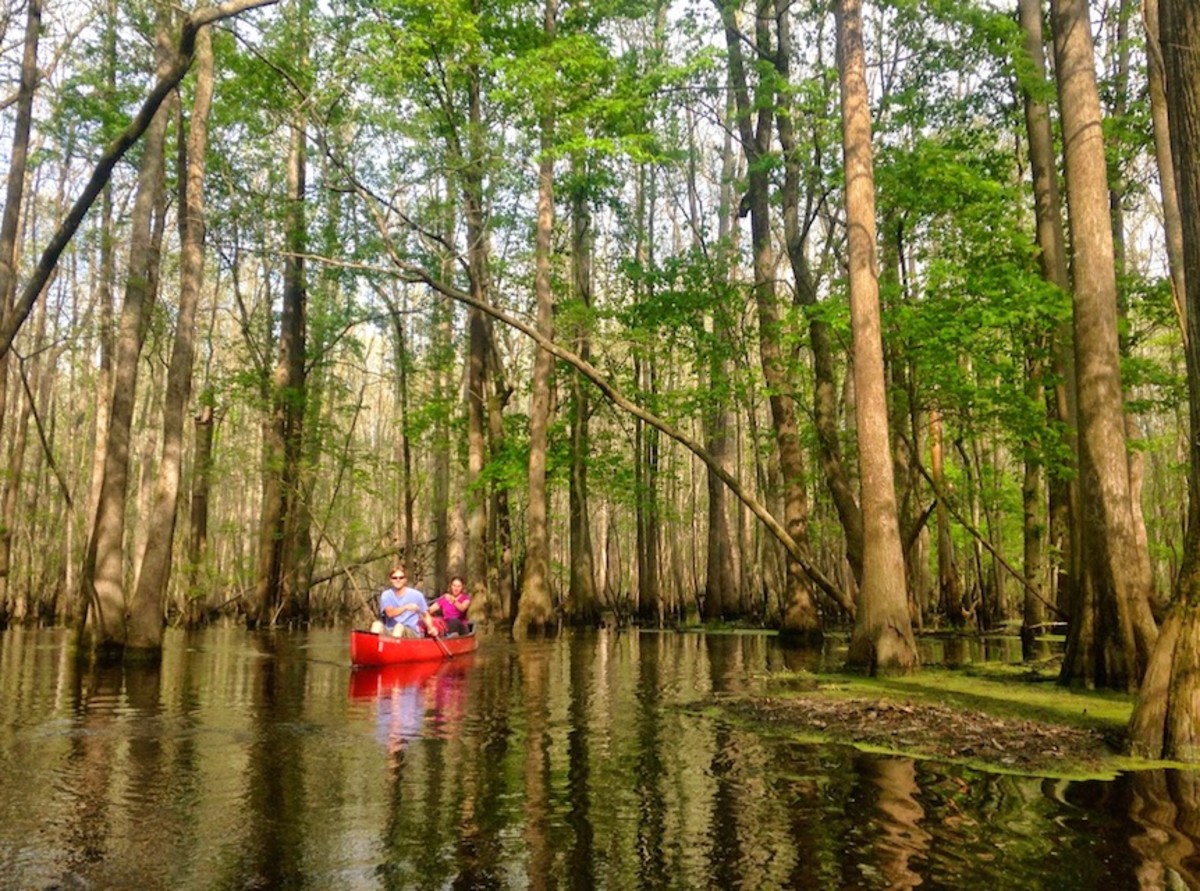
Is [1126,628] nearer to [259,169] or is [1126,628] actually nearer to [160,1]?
[160,1]

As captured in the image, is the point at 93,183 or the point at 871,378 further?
the point at 871,378

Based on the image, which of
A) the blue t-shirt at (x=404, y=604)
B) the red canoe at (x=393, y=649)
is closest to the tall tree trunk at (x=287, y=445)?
the blue t-shirt at (x=404, y=604)

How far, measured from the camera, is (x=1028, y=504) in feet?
58.9

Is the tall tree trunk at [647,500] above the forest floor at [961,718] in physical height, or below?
above

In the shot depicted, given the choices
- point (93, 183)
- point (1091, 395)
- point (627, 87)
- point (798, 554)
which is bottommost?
point (798, 554)

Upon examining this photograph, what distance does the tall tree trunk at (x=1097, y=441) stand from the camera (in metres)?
8.34

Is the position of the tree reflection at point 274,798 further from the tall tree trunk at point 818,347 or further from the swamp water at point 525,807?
the tall tree trunk at point 818,347

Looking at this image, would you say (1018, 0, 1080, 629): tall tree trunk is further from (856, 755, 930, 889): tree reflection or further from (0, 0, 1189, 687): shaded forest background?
(856, 755, 930, 889): tree reflection

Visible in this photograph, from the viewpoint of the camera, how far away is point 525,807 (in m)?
5.01

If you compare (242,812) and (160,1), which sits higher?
(160,1)

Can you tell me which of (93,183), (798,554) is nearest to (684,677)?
(798,554)

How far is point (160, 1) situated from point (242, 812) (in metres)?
6.55

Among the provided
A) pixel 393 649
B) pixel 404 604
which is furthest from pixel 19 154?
pixel 393 649

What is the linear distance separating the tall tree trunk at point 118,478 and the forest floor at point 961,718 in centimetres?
896
